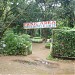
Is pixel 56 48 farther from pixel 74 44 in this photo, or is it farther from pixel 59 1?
pixel 59 1

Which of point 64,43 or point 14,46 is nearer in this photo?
point 64,43

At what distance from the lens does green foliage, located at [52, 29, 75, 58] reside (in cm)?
1264

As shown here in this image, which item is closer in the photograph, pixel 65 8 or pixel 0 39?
pixel 0 39

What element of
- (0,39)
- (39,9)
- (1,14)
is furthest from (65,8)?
(0,39)

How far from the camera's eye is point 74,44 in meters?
12.7

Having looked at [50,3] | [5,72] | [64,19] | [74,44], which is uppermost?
[50,3]

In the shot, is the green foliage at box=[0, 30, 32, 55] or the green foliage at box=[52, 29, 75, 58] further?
the green foliage at box=[0, 30, 32, 55]

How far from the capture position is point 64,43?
12.8 metres

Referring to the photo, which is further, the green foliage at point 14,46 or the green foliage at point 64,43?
the green foliage at point 14,46

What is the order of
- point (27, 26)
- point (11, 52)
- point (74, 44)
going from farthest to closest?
point (27, 26)
point (11, 52)
point (74, 44)

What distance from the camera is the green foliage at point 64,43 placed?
41.5 ft

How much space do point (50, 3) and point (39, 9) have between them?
1706 millimetres

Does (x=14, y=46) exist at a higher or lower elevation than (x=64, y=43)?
lower

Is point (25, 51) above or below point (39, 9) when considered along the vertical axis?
below
